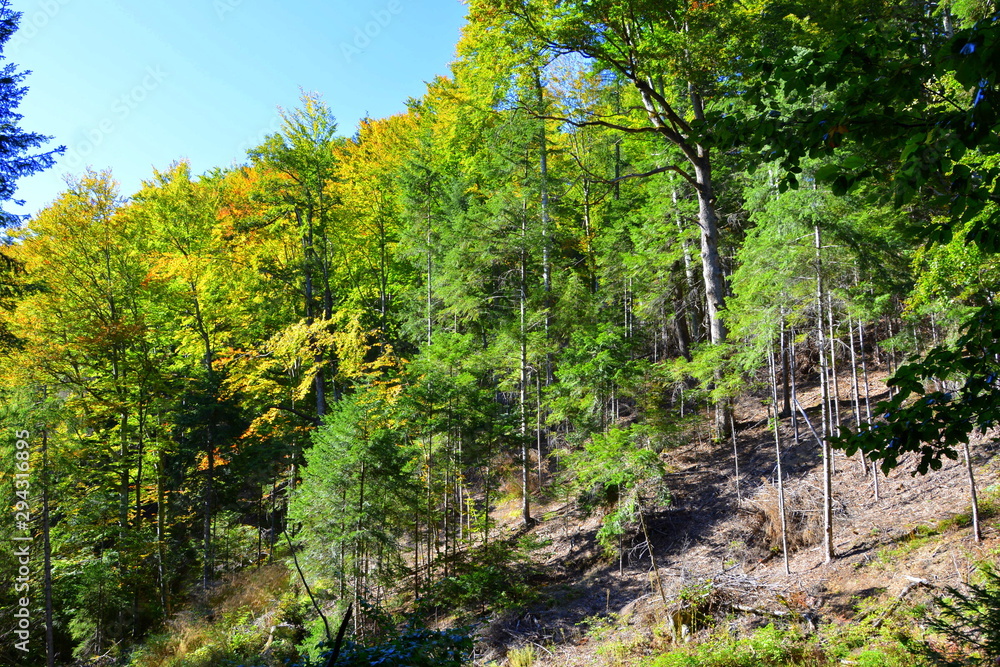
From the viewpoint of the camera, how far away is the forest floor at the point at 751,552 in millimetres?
7617

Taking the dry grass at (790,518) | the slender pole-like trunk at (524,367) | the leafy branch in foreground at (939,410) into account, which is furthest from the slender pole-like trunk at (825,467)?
the slender pole-like trunk at (524,367)

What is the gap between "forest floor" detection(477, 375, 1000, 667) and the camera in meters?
7.62

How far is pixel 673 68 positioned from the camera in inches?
392

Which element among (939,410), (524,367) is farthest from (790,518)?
(939,410)

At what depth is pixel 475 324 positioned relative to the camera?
1847 cm

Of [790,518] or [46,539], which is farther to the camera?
[46,539]

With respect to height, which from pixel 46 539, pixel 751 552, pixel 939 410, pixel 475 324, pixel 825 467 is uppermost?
pixel 475 324

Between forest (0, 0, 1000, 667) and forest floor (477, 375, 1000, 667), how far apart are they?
0.41 metres

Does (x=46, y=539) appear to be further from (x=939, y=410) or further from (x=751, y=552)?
(x=939, y=410)

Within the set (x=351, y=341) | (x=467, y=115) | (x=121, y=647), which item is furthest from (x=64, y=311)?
(x=467, y=115)

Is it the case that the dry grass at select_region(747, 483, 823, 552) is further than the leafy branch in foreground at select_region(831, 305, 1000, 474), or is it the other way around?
the dry grass at select_region(747, 483, 823, 552)

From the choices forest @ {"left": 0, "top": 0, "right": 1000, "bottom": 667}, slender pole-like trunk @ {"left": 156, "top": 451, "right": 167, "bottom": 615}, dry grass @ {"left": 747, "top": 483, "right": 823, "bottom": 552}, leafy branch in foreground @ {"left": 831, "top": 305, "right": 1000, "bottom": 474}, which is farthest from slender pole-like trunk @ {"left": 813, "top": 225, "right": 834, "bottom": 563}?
slender pole-like trunk @ {"left": 156, "top": 451, "right": 167, "bottom": 615}

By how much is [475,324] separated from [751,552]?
1121 centimetres

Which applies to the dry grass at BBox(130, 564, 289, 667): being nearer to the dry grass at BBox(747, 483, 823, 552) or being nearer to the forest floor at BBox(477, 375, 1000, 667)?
the forest floor at BBox(477, 375, 1000, 667)
